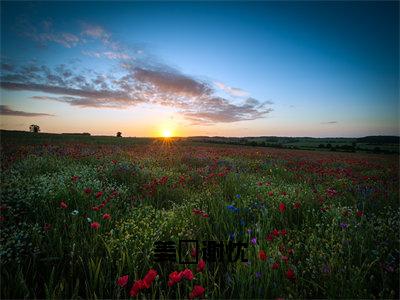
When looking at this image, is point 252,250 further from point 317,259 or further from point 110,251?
point 110,251

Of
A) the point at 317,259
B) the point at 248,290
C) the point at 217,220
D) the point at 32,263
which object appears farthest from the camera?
the point at 217,220

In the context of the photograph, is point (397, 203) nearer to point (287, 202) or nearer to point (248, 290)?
point (287, 202)

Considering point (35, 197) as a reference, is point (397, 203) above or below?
below

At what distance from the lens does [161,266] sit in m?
2.59

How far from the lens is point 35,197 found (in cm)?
405

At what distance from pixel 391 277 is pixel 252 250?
1.35 meters

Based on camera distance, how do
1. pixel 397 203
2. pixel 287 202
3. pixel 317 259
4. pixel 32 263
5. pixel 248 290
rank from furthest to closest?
pixel 397 203 → pixel 287 202 → pixel 32 263 → pixel 317 259 → pixel 248 290

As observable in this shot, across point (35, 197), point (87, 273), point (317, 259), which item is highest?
point (35, 197)

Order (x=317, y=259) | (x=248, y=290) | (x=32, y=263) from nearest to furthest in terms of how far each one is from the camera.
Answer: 1. (x=248, y=290)
2. (x=317, y=259)
3. (x=32, y=263)

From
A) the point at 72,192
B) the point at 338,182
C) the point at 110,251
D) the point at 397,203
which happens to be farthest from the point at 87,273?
the point at 338,182

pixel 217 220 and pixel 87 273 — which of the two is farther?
pixel 217 220

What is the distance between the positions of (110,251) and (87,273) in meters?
0.30

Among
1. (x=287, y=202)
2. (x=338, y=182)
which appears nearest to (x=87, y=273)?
(x=287, y=202)

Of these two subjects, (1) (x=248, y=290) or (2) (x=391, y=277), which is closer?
(1) (x=248, y=290)
